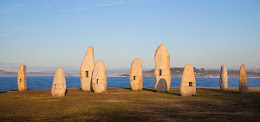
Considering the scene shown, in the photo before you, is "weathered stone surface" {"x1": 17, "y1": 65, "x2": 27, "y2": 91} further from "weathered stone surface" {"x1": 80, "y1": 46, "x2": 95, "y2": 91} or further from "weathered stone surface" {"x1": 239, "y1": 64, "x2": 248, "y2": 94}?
"weathered stone surface" {"x1": 239, "y1": 64, "x2": 248, "y2": 94}

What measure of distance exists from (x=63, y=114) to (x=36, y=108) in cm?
348

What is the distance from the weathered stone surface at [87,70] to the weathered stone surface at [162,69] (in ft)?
27.3

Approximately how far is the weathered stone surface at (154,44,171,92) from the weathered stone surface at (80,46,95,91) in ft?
27.3

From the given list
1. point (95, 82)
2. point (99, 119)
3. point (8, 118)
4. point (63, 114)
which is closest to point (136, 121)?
point (99, 119)

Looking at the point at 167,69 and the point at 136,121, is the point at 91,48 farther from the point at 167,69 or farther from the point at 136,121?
the point at 136,121

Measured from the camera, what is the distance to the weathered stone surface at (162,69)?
115ft

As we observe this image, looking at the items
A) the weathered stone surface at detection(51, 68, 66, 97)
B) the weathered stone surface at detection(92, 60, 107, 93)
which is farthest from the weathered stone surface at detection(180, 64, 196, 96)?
the weathered stone surface at detection(51, 68, 66, 97)

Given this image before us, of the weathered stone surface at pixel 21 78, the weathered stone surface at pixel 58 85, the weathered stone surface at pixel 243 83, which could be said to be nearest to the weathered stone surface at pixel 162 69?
the weathered stone surface at pixel 243 83

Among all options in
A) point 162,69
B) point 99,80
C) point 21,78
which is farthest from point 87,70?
point 162,69

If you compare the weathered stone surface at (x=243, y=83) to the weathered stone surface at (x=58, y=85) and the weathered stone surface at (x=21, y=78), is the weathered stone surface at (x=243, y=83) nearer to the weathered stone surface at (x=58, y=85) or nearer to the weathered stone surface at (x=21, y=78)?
the weathered stone surface at (x=58, y=85)

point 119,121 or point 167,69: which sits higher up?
point 167,69

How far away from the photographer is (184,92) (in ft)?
94.1

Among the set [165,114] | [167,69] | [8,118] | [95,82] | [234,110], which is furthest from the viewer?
[167,69]

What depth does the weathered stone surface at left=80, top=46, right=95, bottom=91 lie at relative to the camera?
35.8 meters
